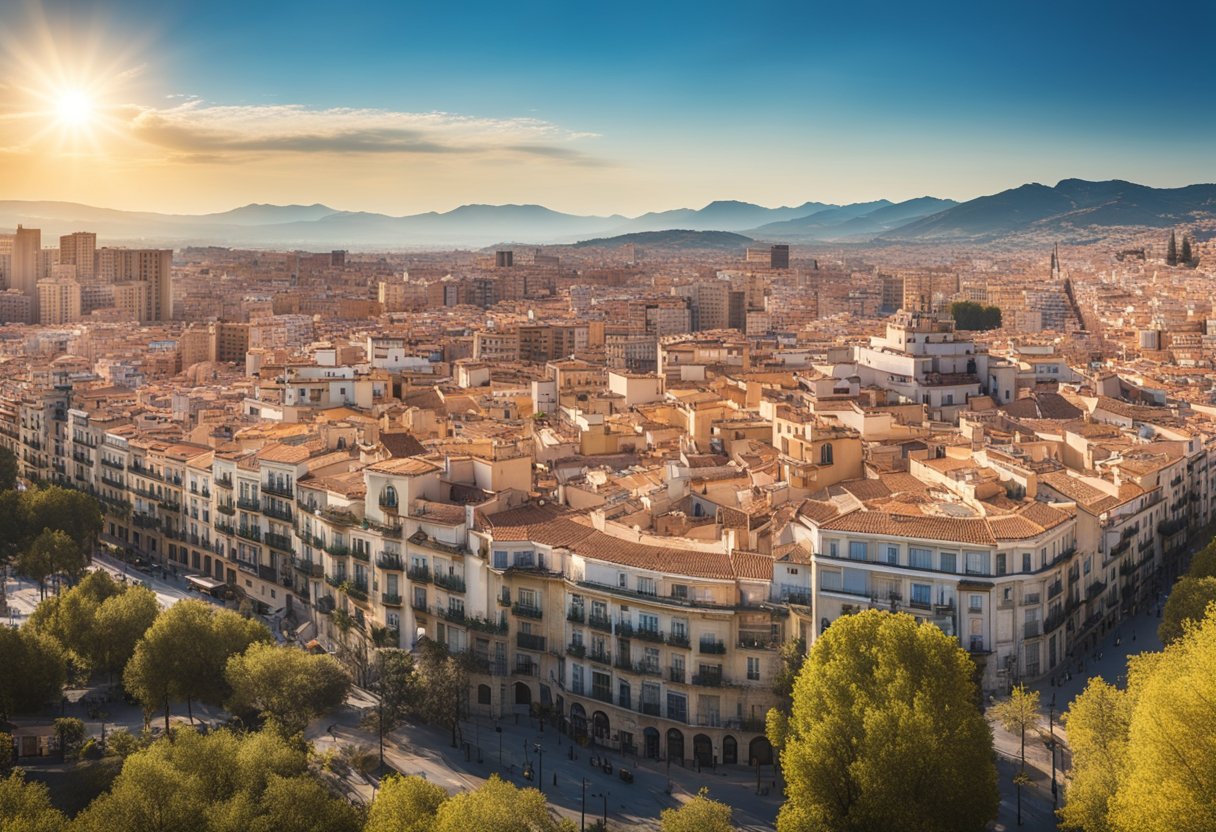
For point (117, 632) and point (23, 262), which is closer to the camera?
point (117, 632)

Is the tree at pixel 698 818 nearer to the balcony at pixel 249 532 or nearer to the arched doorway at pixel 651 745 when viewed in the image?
the arched doorway at pixel 651 745

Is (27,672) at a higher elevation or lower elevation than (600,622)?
lower

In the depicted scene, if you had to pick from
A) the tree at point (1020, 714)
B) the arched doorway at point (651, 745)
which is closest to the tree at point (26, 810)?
the arched doorway at point (651, 745)

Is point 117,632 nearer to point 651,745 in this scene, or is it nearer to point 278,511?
point 278,511

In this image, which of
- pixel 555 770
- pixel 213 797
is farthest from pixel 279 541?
pixel 213 797

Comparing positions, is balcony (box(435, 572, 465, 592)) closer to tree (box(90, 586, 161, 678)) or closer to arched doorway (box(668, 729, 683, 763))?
arched doorway (box(668, 729, 683, 763))

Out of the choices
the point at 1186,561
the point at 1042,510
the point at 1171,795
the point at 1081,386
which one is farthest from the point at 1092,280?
the point at 1171,795
